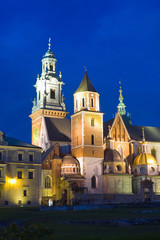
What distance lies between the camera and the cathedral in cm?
6950

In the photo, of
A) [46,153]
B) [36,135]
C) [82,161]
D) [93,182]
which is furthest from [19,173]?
[36,135]

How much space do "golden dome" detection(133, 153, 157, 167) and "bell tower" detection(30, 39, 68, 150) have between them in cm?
2339

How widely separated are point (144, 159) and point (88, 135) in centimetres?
1315

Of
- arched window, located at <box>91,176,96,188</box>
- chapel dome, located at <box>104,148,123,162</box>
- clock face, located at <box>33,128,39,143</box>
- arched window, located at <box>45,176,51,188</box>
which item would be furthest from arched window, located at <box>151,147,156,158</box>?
clock face, located at <box>33,128,39,143</box>

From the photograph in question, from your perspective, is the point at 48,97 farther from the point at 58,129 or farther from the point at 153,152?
the point at 153,152

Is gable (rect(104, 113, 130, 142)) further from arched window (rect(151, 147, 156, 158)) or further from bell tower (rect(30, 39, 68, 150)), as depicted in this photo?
bell tower (rect(30, 39, 68, 150))

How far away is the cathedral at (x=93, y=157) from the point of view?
69.5m

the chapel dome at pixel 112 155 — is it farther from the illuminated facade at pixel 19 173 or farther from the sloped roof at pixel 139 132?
the illuminated facade at pixel 19 173

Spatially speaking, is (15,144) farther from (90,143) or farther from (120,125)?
(120,125)

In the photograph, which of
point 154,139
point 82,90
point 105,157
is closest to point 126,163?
point 105,157

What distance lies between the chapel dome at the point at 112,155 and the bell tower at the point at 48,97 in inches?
782

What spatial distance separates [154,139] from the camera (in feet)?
282

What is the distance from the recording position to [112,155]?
241ft

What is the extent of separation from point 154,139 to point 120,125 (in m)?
9.71
